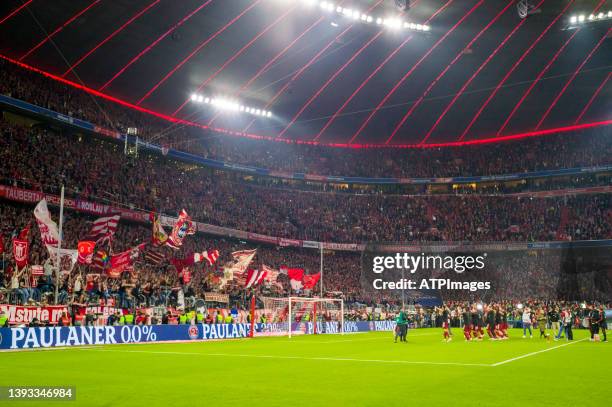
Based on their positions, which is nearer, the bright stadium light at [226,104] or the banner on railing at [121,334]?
the banner on railing at [121,334]

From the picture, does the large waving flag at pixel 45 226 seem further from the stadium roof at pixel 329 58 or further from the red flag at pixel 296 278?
the red flag at pixel 296 278

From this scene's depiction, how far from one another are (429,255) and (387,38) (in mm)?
29204

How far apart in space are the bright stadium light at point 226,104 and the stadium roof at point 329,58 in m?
0.76

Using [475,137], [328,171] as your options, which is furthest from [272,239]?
[475,137]

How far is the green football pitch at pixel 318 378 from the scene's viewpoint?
10602 mm

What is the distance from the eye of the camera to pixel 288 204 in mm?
70438

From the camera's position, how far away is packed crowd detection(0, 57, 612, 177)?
180 ft

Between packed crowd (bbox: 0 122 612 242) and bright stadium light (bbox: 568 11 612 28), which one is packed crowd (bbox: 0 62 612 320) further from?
bright stadium light (bbox: 568 11 612 28)

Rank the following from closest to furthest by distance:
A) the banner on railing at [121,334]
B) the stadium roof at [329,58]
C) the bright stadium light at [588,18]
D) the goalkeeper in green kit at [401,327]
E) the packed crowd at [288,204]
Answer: the banner on railing at [121,334]
the goalkeeper in green kit at [401,327]
the stadium roof at [329,58]
the bright stadium light at [588,18]
the packed crowd at [288,204]

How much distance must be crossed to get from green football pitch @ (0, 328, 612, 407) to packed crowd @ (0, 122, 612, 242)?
80.7ft

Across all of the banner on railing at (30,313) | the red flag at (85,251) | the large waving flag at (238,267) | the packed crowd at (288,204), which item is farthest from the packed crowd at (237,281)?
the packed crowd at (288,204)

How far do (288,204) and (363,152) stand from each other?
50.2 feet

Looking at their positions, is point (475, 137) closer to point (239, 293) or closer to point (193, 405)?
point (239, 293)

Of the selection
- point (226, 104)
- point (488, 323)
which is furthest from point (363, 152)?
point (488, 323)
